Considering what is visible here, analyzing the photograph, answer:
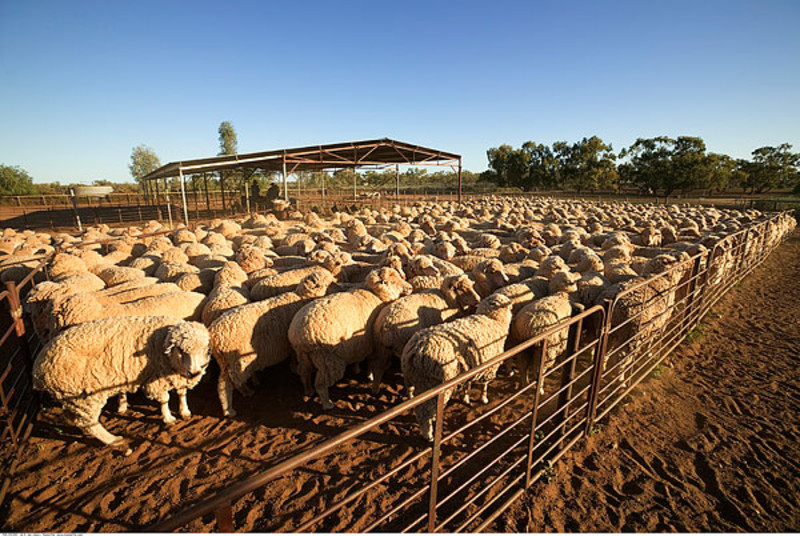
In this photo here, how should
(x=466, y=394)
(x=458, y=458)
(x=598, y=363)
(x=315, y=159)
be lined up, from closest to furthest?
(x=598, y=363) < (x=458, y=458) < (x=466, y=394) < (x=315, y=159)

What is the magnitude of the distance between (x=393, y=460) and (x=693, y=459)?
3521mm

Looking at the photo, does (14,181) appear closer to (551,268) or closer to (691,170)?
(551,268)

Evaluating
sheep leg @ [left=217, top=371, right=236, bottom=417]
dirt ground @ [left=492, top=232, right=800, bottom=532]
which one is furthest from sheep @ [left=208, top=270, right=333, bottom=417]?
dirt ground @ [left=492, top=232, right=800, bottom=532]

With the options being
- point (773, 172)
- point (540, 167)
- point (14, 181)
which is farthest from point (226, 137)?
point (773, 172)

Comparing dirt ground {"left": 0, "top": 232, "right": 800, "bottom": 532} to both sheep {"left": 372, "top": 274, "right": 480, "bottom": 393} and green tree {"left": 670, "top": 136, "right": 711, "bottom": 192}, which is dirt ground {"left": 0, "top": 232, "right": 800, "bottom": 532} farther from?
green tree {"left": 670, "top": 136, "right": 711, "bottom": 192}

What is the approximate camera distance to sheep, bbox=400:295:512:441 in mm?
4168

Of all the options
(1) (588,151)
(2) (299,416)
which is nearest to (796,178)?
(1) (588,151)

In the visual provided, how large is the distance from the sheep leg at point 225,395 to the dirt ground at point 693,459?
12.2 ft

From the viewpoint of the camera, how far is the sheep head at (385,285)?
Result: 5719 mm

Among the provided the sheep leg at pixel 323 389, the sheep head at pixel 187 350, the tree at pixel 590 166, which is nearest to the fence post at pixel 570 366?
the sheep leg at pixel 323 389

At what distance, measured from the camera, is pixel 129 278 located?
7.46 meters

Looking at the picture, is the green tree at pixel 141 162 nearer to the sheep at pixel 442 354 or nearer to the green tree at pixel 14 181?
the green tree at pixel 14 181

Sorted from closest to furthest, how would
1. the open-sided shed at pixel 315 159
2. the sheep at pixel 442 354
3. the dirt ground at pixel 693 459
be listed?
the dirt ground at pixel 693 459
the sheep at pixel 442 354
the open-sided shed at pixel 315 159

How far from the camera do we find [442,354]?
4.18 metres
